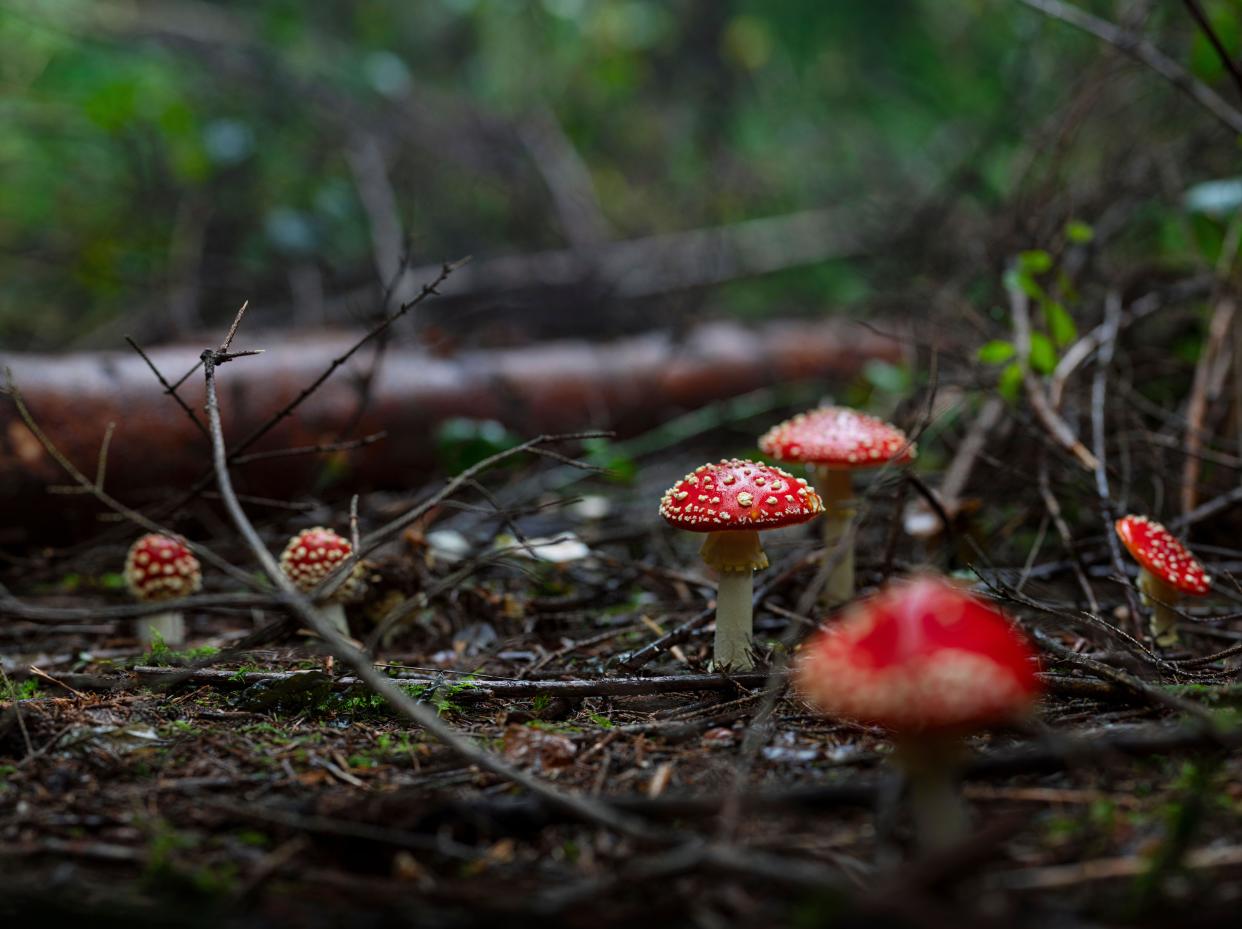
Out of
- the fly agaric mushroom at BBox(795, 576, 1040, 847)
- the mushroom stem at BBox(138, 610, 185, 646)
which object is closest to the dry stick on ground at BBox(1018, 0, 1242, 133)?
the fly agaric mushroom at BBox(795, 576, 1040, 847)

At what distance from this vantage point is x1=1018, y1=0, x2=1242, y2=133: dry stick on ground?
3.88 metres

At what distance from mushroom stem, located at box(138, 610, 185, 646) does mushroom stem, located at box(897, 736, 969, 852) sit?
2862 mm

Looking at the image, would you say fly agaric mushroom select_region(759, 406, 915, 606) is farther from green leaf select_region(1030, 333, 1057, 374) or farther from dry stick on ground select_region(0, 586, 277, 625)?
dry stick on ground select_region(0, 586, 277, 625)

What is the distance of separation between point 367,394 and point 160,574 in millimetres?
1191

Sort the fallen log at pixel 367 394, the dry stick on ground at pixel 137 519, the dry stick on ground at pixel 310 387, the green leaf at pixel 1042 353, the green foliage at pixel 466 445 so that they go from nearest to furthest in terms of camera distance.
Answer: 1. the dry stick on ground at pixel 137 519
2. the dry stick on ground at pixel 310 387
3. the green leaf at pixel 1042 353
4. the fallen log at pixel 367 394
5. the green foliage at pixel 466 445

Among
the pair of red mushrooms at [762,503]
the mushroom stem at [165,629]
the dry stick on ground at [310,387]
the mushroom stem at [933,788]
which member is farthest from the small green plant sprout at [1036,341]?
the mushroom stem at [165,629]

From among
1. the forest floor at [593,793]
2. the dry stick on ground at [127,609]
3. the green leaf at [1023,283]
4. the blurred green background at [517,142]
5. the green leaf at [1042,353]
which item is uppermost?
the blurred green background at [517,142]

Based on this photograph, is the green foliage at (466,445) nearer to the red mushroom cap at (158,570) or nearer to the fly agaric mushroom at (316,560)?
the fly agaric mushroom at (316,560)

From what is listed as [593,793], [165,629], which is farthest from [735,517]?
[165,629]

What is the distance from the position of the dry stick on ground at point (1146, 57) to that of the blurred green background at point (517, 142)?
1.40 metres

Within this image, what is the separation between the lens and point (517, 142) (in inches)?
370

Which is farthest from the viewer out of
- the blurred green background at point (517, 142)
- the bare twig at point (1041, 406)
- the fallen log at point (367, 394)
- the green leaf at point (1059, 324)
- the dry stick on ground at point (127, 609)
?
the blurred green background at point (517, 142)

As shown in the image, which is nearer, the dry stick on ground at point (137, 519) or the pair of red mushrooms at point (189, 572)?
the dry stick on ground at point (137, 519)

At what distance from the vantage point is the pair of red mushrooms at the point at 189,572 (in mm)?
3326
